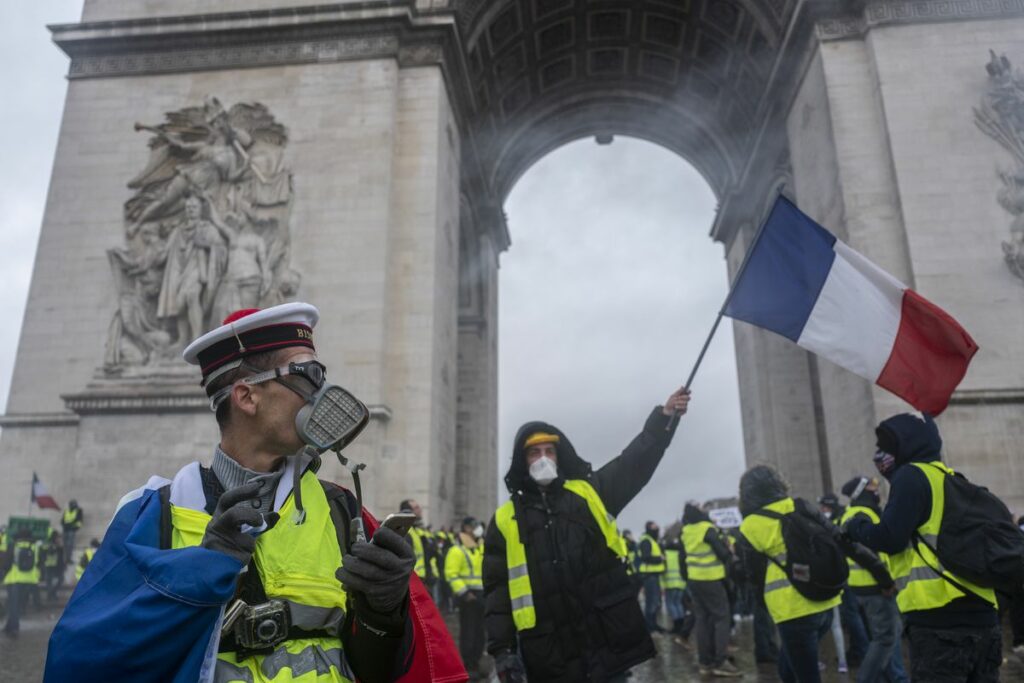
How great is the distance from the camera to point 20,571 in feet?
35.0

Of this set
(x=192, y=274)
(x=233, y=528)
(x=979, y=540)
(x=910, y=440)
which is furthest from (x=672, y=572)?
(x=233, y=528)

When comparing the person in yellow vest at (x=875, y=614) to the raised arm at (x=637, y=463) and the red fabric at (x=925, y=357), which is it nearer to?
the red fabric at (x=925, y=357)

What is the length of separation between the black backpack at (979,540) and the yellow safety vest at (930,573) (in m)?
0.03

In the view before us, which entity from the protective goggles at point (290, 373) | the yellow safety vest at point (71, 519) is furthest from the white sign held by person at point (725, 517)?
the protective goggles at point (290, 373)

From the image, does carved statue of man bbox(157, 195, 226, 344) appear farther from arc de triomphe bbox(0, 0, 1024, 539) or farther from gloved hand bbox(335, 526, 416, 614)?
gloved hand bbox(335, 526, 416, 614)

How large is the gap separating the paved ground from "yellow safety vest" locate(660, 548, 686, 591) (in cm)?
93

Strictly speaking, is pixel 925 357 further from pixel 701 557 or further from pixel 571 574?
pixel 701 557

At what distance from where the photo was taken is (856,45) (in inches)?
544

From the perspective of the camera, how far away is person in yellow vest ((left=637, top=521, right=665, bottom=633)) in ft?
40.1

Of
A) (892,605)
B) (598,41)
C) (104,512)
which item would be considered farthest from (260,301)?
(598,41)

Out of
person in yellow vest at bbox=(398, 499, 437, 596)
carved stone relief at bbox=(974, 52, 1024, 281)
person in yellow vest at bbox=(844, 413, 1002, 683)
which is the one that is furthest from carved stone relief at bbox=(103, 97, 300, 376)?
carved stone relief at bbox=(974, 52, 1024, 281)

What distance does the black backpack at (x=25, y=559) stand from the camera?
1055 cm

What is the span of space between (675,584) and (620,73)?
1592 centimetres

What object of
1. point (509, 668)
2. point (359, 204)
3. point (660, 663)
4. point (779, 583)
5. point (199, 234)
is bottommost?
point (660, 663)
